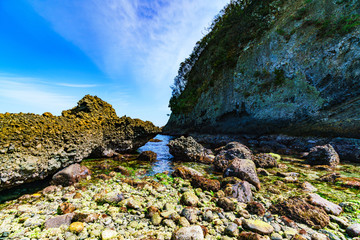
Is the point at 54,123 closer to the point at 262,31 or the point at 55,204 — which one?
the point at 55,204

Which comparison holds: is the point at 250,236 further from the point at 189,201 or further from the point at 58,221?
the point at 58,221

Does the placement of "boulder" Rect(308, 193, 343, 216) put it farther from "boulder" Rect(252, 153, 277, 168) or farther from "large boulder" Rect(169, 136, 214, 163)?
"large boulder" Rect(169, 136, 214, 163)

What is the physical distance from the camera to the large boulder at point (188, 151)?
1017 centimetres

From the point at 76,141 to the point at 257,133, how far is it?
Answer: 19.7 meters

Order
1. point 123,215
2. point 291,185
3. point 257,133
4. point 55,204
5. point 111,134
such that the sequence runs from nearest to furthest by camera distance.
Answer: point 123,215 < point 55,204 < point 291,185 < point 111,134 < point 257,133

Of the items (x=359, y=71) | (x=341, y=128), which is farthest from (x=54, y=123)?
(x=359, y=71)

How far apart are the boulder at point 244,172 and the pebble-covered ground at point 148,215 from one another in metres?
0.44

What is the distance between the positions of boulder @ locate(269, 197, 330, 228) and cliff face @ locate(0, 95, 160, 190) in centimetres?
726

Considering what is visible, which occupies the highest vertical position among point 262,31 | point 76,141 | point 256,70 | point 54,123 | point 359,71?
point 262,31

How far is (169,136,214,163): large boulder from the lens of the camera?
10172mm

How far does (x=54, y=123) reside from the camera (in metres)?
6.00

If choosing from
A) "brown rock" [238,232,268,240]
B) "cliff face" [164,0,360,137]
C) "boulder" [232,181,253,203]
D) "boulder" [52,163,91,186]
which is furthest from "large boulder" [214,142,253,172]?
"cliff face" [164,0,360,137]

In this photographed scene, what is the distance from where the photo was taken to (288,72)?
1711 centimetres

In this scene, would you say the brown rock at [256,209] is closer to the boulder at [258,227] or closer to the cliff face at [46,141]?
the boulder at [258,227]
